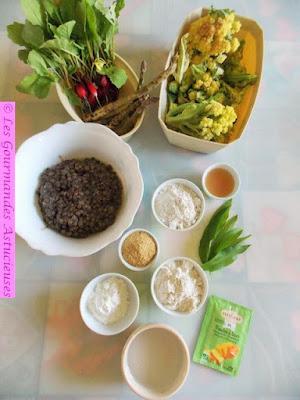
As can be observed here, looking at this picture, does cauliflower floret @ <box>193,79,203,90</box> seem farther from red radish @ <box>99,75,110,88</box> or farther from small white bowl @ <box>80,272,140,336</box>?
small white bowl @ <box>80,272,140,336</box>

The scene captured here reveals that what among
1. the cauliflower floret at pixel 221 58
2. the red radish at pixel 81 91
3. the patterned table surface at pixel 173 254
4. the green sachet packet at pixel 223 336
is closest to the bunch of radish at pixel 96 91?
the red radish at pixel 81 91

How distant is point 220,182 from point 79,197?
284mm

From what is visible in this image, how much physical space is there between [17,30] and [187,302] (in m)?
0.54

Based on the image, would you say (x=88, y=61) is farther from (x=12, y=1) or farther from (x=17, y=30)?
(x=12, y=1)

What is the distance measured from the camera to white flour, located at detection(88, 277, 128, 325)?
0.63 m

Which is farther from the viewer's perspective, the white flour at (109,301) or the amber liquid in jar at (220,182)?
the amber liquid in jar at (220,182)

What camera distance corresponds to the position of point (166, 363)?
635 mm

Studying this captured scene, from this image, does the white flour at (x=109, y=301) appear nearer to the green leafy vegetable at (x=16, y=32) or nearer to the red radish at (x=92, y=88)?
the red radish at (x=92, y=88)

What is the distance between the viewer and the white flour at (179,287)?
2.09 ft

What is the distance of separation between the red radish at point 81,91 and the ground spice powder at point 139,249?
27cm

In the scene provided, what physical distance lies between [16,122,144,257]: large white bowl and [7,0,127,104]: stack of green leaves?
0.28ft

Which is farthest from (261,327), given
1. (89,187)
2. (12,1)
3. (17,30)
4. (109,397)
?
(12,1)

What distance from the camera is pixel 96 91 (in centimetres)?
68

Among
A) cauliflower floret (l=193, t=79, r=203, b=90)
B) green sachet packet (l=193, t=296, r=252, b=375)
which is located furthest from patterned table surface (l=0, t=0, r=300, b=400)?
cauliflower floret (l=193, t=79, r=203, b=90)
